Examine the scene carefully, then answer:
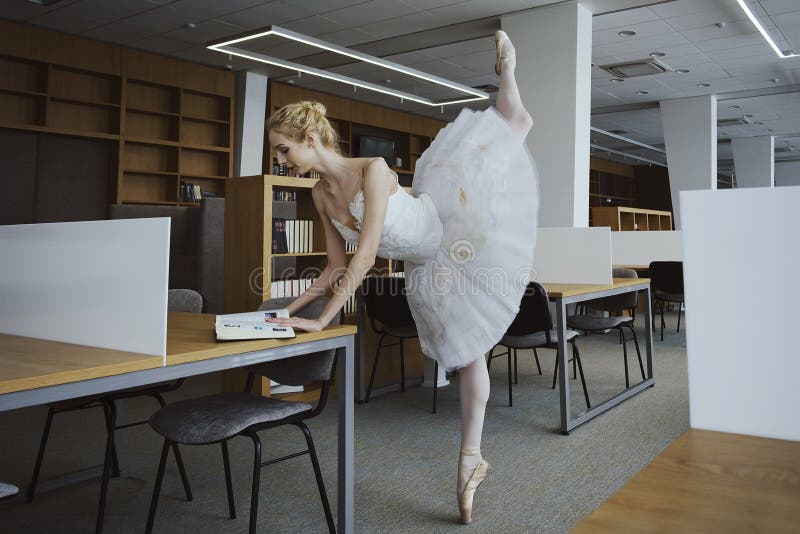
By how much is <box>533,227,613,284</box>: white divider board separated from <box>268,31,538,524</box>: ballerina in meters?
1.92

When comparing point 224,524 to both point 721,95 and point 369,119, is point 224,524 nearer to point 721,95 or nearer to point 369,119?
point 369,119

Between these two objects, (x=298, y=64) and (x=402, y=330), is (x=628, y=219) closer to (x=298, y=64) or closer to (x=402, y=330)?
(x=298, y=64)

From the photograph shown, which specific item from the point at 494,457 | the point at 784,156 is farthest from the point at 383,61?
the point at 784,156

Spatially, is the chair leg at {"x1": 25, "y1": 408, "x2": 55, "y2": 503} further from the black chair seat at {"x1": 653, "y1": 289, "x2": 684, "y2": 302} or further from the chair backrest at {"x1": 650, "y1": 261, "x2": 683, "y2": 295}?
the black chair seat at {"x1": 653, "y1": 289, "x2": 684, "y2": 302}

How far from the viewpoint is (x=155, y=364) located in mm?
1436

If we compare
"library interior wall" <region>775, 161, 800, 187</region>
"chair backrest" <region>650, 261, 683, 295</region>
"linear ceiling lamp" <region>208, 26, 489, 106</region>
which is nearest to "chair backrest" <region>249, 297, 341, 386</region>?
"linear ceiling lamp" <region>208, 26, 489, 106</region>

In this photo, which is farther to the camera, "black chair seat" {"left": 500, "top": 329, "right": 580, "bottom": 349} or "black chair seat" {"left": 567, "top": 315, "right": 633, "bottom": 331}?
"black chair seat" {"left": 567, "top": 315, "right": 633, "bottom": 331}

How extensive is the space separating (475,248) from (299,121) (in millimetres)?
752

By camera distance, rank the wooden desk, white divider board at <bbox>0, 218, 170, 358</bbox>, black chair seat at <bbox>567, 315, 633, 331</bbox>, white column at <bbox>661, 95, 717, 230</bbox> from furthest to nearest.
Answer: white column at <bbox>661, 95, 717, 230</bbox>, black chair seat at <bbox>567, 315, 633, 331</bbox>, white divider board at <bbox>0, 218, 170, 358</bbox>, the wooden desk

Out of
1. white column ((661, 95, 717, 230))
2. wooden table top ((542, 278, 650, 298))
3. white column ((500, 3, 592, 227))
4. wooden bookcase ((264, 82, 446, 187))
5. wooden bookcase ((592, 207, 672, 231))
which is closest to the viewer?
wooden table top ((542, 278, 650, 298))

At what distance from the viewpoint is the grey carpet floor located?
2.26 metres

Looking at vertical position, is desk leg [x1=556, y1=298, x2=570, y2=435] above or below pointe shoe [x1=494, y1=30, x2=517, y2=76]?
below

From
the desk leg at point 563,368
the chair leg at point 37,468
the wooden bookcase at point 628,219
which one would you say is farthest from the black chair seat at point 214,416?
the wooden bookcase at point 628,219

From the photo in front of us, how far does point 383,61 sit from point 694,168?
5.44 meters
